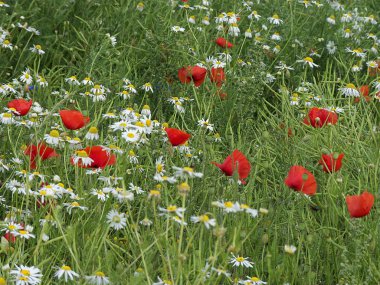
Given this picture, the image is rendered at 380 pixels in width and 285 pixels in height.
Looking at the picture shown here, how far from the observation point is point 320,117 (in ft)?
10.2

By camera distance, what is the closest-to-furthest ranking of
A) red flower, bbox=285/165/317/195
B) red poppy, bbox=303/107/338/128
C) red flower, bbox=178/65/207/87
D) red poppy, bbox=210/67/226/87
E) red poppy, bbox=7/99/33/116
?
red flower, bbox=285/165/317/195 → red poppy, bbox=7/99/33/116 → red poppy, bbox=303/107/338/128 → red flower, bbox=178/65/207/87 → red poppy, bbox=210/67/226/87

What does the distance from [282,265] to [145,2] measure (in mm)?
2536

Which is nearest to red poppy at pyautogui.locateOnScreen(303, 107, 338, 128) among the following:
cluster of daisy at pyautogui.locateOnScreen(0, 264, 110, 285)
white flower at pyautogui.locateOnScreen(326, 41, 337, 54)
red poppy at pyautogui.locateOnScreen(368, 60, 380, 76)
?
cluster of daisy at pyautogui.locateOnScreen(0, 264, 110, 285)

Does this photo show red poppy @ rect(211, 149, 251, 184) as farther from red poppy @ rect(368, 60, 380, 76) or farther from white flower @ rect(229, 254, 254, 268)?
red poppy @ rect(368, 60, 380, 76)

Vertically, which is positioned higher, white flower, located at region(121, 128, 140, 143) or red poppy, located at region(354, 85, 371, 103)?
white flower, located at region(121, 128, 140, 143)

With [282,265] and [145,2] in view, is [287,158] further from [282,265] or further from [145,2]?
[145,2]

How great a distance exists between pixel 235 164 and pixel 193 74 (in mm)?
1151

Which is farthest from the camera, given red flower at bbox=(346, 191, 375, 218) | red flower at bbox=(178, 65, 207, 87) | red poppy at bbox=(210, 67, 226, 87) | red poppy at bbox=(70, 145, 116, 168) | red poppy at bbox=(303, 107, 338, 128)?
red poppy at bbox=(210, 67, 226, 87)

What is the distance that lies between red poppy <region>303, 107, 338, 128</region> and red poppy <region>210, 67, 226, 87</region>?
0.67 meters

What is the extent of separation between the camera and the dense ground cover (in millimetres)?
2381

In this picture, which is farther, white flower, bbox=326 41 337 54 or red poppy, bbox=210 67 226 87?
white flower, bbox=326 41 337 54

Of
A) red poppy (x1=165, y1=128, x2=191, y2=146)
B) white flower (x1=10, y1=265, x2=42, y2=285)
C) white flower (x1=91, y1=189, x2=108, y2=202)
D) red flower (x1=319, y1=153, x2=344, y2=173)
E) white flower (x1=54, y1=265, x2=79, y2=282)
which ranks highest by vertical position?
red poppy (x1=165, y1=128, x2=191, y2=146)

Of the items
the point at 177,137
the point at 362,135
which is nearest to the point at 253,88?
the point at 362,135

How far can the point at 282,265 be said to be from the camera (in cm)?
247
